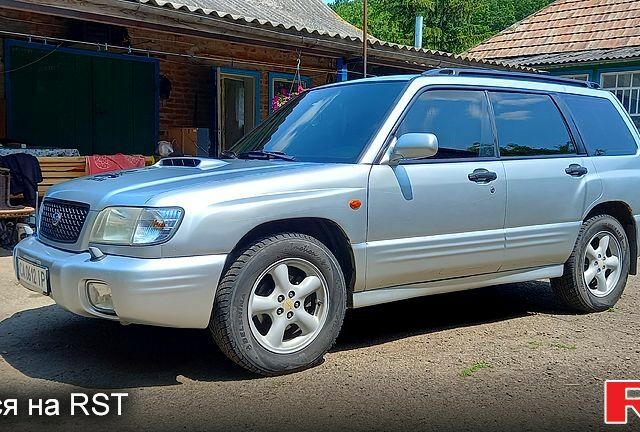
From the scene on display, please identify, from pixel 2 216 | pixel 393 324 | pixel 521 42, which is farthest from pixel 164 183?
pixel 521 42

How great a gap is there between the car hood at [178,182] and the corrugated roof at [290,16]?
384 centimetres

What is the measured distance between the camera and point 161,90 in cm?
1101

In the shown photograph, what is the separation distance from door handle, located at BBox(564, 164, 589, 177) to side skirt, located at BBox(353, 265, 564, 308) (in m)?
0.71

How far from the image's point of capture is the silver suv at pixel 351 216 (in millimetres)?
3668

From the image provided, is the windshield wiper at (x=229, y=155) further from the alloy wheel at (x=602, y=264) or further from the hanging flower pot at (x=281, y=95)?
the hanging flower pot at (x=281, y=95)

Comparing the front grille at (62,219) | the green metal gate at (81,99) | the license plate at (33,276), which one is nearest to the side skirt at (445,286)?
the front grille at (62,219)

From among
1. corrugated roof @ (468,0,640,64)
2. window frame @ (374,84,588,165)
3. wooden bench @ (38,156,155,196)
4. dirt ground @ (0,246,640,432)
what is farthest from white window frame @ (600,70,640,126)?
wooden bench @ (38,156,155,196)

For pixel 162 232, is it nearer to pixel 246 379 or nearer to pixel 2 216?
pixel 246 379

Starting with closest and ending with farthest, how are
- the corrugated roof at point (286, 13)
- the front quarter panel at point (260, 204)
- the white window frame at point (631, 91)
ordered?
the front quarter panel at point (260, 204), the corrugated roof at point (286, 13), the white window frame at point (631, 91)

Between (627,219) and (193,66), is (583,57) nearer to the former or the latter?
(193,66)

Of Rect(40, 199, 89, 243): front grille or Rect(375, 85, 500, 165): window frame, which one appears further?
Rect(375, 85, 500, 165): window frame

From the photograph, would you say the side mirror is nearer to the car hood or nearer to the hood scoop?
the car hood

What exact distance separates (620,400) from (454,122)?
81.7 inches

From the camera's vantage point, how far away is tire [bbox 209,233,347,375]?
378 cm
